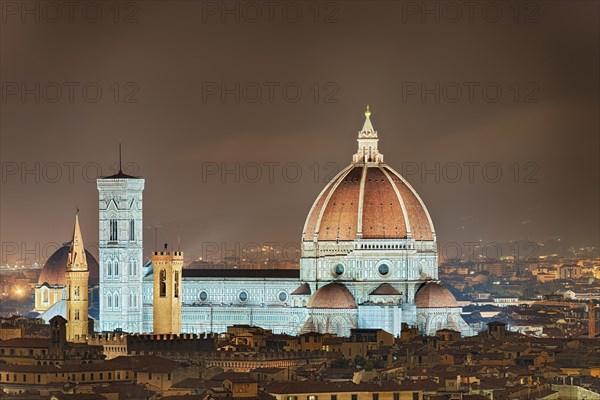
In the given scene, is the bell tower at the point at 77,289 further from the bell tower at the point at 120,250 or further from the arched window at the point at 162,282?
the bell tower at the point at 120,250

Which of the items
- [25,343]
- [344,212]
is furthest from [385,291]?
[25,343]

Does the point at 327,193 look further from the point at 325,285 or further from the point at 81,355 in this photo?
the point at 81,355

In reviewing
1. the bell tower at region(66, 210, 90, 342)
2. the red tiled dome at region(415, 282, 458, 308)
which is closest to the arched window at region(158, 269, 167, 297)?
the bell tower at region(66, 210, 90, 342)

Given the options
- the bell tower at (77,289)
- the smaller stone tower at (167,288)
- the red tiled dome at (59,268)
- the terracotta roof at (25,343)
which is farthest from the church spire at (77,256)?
the red tiled dome at (59,268)

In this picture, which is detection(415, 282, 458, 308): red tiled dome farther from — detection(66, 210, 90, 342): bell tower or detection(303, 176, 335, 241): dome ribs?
detection(66, 210, 90, 342): bell tower

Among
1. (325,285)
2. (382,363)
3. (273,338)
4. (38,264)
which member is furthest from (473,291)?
(382,363)

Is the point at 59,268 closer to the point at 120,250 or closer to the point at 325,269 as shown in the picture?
the point at 120,250
